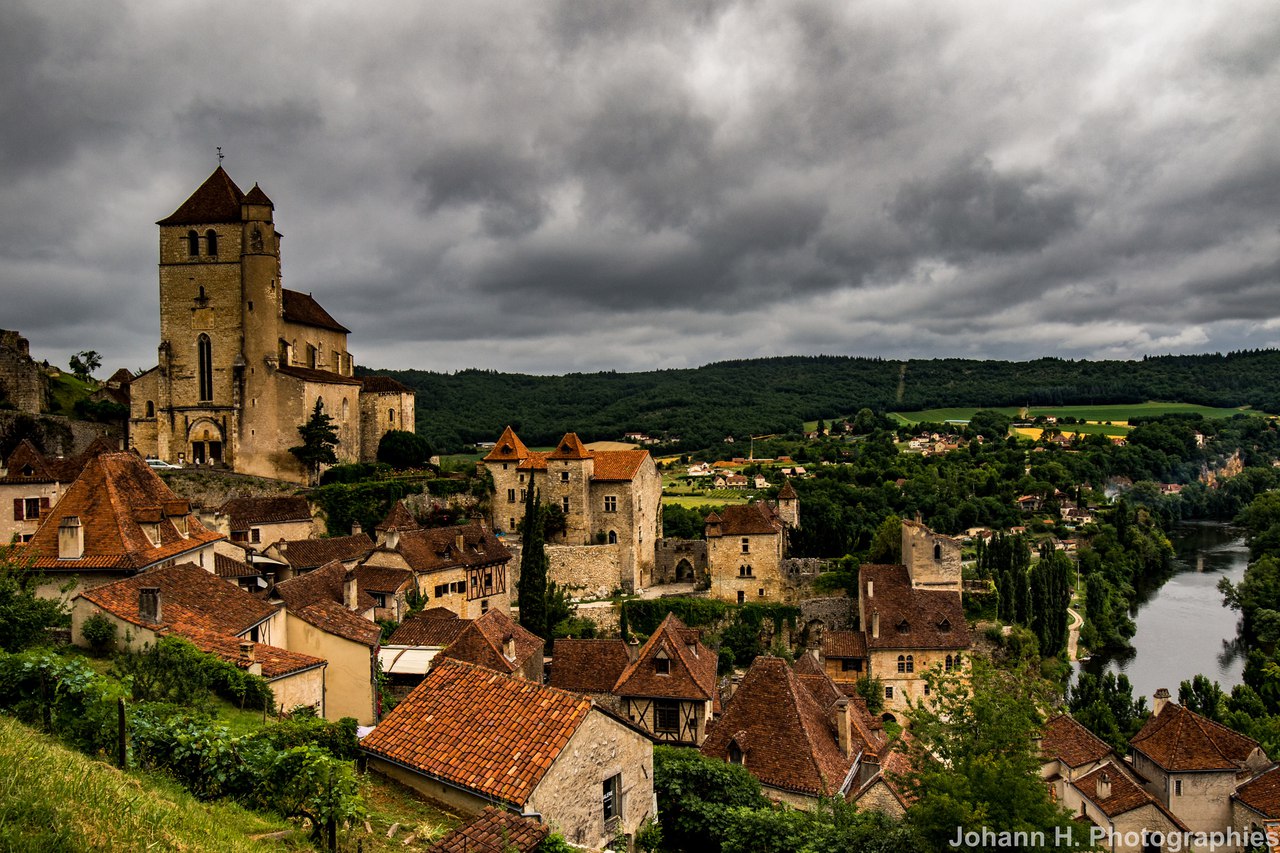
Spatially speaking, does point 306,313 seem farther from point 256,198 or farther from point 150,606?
point 150,606

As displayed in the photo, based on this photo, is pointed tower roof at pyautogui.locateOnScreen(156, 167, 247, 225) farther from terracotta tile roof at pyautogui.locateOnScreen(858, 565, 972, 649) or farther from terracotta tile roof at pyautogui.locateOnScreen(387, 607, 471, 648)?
terracotta tile roof at pyautogui.locateOnScreen(858, 565, 972, 649)

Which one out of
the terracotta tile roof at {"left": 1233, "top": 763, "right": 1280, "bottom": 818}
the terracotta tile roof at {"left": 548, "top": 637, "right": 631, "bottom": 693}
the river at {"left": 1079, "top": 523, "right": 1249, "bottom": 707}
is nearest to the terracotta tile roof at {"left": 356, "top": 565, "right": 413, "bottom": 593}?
the terracotta tile roof at {"left": 548, "top": 637, "right": 631, "bottom": 693}

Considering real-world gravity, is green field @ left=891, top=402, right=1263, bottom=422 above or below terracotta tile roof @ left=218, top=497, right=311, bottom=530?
above

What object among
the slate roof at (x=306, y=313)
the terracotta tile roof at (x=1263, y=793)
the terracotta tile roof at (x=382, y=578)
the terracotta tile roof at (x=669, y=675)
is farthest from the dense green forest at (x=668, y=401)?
the terracotta tile roof at (x=1263, y=793)

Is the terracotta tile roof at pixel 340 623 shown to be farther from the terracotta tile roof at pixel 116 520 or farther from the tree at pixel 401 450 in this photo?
the tree at pixel 401 450

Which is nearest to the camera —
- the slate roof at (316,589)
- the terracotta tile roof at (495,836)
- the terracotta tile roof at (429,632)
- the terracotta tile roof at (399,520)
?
the terracotta tile roof at (495,836)

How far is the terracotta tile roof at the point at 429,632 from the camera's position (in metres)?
30.8

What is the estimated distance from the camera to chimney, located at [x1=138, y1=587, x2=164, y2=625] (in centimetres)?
1928

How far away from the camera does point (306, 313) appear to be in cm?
5747

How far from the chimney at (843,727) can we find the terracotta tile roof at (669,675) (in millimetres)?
4380

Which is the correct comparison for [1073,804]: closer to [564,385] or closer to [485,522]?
[485,522]

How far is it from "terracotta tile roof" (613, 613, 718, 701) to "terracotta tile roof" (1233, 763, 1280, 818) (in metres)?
4.68

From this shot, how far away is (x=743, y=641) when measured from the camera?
4741cm

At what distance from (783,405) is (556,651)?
150023mm
